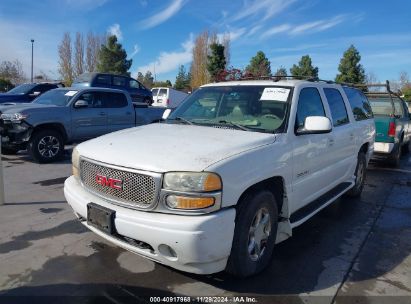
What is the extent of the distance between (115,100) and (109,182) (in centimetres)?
730

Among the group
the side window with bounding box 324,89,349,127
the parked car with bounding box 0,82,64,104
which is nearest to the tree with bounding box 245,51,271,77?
the parked car with bounding box 0,82,64,104

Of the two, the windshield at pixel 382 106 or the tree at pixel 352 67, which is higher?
the tree at pixel 352 67

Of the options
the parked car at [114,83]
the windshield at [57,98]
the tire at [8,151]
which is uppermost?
the parked car at [114,83]

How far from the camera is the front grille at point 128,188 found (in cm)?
302

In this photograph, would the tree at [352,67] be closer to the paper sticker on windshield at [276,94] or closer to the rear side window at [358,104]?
the rear side window at [358,104]

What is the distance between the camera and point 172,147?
3312 mm

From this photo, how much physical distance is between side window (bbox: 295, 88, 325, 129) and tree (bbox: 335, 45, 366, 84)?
1379 inches

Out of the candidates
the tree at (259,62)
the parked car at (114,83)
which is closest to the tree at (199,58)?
the tree at (259,62)

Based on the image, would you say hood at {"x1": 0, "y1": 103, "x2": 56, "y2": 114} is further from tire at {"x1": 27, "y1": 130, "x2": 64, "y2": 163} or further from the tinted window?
the tinted window

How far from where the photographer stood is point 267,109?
414 cm

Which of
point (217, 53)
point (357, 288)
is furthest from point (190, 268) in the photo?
point (217, 53)

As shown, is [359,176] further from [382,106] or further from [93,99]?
Answer: [93,99]

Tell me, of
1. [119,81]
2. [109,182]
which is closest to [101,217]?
[109,182]

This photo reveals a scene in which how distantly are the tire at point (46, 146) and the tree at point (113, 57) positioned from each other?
37.4 meters
